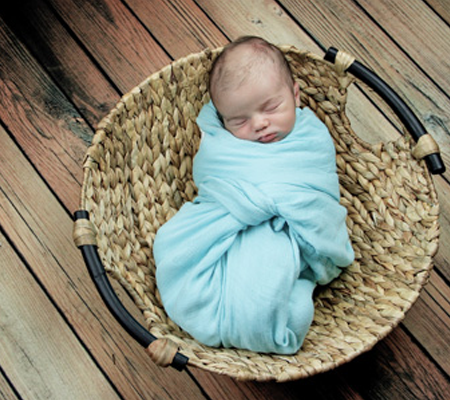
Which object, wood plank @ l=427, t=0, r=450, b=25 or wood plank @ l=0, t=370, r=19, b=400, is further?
wood plank @ l=427, t=0, r=450, b=25

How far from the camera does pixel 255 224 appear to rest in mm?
824

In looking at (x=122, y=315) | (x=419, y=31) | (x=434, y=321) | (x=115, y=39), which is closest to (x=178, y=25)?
(x=115, y=39)

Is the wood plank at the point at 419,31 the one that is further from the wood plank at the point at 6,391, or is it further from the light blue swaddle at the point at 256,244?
the wood plank at the point at 6,391

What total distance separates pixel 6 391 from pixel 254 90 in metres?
0.73

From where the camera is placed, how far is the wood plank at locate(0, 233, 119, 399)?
37.7 inches

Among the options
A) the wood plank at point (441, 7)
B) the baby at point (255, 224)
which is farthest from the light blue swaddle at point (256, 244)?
the wood plank at point (441, 7)

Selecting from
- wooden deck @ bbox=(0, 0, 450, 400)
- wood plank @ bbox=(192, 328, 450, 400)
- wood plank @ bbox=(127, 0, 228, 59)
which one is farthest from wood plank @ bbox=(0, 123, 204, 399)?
wood plank @ bbox=(127, 0, 228, 59)

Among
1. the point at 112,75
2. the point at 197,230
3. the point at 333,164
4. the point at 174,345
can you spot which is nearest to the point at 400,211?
the point at 333,164

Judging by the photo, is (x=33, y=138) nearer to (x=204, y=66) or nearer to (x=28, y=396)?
(x=204, y=66)

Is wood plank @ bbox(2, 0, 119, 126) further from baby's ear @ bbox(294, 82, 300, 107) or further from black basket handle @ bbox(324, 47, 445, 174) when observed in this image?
black basket handle @ bbox(324, 47, 445, 174)

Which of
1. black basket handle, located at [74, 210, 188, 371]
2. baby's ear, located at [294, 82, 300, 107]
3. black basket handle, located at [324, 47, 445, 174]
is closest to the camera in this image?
black basket handle, located at [74, 210, 188, 371]

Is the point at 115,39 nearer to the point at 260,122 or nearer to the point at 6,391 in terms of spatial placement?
the point at 260,122

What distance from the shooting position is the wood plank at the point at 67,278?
96cm

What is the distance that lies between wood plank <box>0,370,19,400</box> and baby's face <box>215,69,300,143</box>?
0.64 meters
